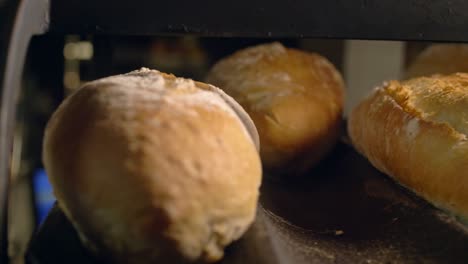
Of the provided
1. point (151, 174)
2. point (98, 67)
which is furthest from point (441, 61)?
point (151, 174)

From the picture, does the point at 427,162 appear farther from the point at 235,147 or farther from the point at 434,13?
the point at 235,147

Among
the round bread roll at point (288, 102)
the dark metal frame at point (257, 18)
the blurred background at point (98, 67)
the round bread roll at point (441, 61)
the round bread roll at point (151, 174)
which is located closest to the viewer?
the round bread roll at point (151, 174)

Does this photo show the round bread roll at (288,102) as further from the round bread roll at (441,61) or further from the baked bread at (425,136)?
the round bread roll at (441,61)

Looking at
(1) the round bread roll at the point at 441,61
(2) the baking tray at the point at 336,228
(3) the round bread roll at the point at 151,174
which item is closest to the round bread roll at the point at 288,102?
(2) the baking tray at the point at 336,228

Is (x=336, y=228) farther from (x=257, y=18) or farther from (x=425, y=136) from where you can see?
(x=257, y=18)

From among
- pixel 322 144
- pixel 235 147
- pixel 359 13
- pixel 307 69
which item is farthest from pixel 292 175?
pixel 235 147

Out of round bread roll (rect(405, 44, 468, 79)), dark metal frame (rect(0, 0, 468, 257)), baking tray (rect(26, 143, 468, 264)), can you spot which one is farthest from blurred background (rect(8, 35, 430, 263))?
baking tray (rect(26, 143, 468, 264))

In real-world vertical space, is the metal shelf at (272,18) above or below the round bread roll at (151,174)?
above
